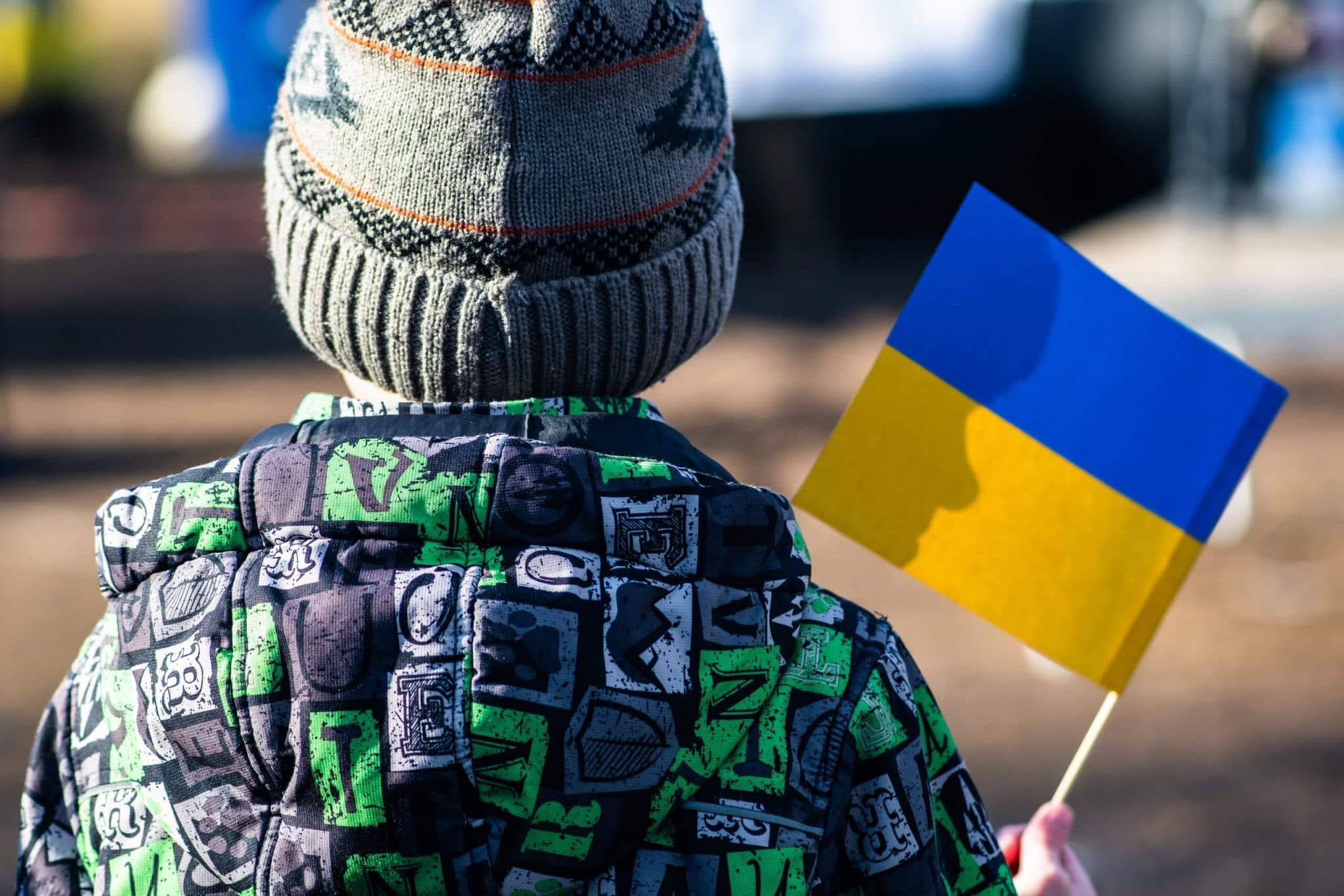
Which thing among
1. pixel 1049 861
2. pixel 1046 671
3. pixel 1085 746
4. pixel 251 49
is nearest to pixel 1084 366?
pixel 1085 746

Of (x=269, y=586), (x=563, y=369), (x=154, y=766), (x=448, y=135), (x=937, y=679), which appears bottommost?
(x=937, y=679)

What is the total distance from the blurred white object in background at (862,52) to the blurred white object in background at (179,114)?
4225 millimetres

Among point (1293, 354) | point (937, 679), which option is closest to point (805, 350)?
point (1293, 354)

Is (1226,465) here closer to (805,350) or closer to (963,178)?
(805,350)

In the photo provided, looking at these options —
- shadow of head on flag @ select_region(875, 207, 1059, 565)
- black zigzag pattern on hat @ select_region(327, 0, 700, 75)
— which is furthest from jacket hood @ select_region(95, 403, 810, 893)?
shadow of head on flag @ select_region(875, 207, 1059, 565)

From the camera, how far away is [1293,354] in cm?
680

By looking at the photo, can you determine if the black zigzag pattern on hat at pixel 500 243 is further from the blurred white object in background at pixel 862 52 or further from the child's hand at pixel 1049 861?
the blurred white object in background at pixel 862 52

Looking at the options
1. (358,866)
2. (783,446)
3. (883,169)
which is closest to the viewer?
(358,866)

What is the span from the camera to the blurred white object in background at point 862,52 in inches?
334

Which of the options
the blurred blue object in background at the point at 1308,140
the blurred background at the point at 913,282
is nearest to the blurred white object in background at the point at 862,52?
the blurred background at the point at 913,282

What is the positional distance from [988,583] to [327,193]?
747 mm

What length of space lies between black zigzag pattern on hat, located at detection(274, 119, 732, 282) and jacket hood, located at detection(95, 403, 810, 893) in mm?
137

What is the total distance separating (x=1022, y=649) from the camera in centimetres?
442

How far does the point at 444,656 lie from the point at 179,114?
12.4 m
